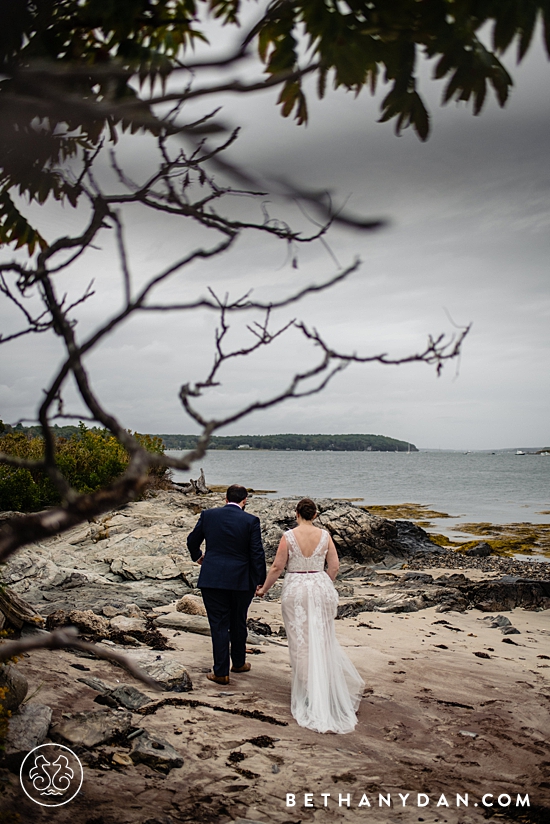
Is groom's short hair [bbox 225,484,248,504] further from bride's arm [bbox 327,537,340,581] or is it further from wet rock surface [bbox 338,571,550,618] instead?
wet rock surface [bbox 338,571,550,618]

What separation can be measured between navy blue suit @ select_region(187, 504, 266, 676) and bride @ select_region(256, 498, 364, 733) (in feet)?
0.74

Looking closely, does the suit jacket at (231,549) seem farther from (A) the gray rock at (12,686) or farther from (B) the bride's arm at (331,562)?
(A) the gray rock at (12,686)

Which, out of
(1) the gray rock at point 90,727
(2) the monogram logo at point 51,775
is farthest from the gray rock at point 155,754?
(2) the monogram logo at point 51,775

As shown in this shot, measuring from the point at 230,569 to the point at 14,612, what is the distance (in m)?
2.13

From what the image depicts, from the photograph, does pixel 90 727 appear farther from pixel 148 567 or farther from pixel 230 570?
pixel 148 567

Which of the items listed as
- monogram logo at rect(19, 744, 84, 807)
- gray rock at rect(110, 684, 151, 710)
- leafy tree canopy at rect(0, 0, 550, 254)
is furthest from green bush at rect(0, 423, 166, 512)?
leafy tree canopy at rect(0, 0, 550, 254)

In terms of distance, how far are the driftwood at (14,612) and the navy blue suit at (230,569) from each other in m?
1.67

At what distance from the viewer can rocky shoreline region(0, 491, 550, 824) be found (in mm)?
3891

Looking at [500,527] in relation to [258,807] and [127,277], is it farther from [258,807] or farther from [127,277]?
[127,277]

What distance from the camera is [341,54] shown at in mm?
1984

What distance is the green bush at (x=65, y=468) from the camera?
580 inches

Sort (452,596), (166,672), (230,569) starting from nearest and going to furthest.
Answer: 1. (166,672)
2. (230,569)
3. (452,596)

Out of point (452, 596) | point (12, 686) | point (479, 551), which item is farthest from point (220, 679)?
point (479, 551)

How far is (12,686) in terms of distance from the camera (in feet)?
13.5
